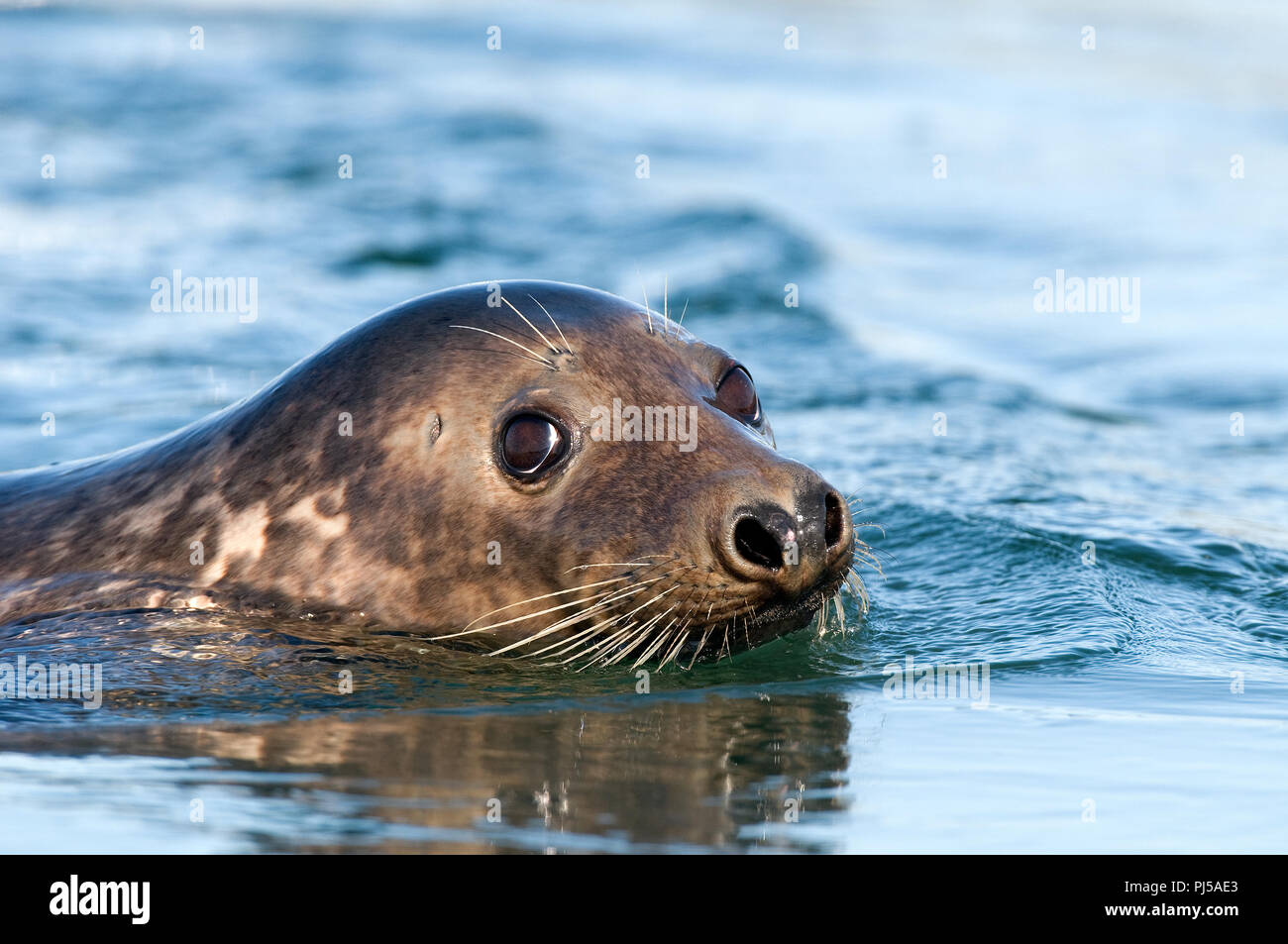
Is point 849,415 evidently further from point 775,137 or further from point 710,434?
point 775,137

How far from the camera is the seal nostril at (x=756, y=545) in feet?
15.5

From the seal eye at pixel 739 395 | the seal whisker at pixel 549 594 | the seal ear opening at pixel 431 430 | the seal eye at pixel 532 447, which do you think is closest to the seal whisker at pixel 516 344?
the seal eye at pixel 532 447

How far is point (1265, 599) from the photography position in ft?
21.1

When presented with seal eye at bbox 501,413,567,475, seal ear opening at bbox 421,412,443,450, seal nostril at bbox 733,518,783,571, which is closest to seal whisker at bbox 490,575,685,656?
seal nostril at bbox 733,518,783,571

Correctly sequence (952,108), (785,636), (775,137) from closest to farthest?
(785,636) → (775,137) → (952,108)

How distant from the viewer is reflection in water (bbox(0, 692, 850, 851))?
141 inches

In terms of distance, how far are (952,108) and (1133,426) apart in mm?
10974

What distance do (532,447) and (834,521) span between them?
2.86 feet

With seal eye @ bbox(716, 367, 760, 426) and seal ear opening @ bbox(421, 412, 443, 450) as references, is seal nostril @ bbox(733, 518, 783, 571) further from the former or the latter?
seal ear opening @ bbox(421, 412, 443, 450)

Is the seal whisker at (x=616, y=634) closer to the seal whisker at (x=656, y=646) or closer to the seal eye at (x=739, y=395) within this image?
the seal whisker at (x=656, y=646)

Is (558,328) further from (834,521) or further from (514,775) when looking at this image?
(514,775)

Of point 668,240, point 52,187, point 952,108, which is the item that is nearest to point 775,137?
point 952,108

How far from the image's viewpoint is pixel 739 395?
214 inches

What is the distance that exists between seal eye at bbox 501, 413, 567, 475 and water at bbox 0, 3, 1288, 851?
1.86ft
